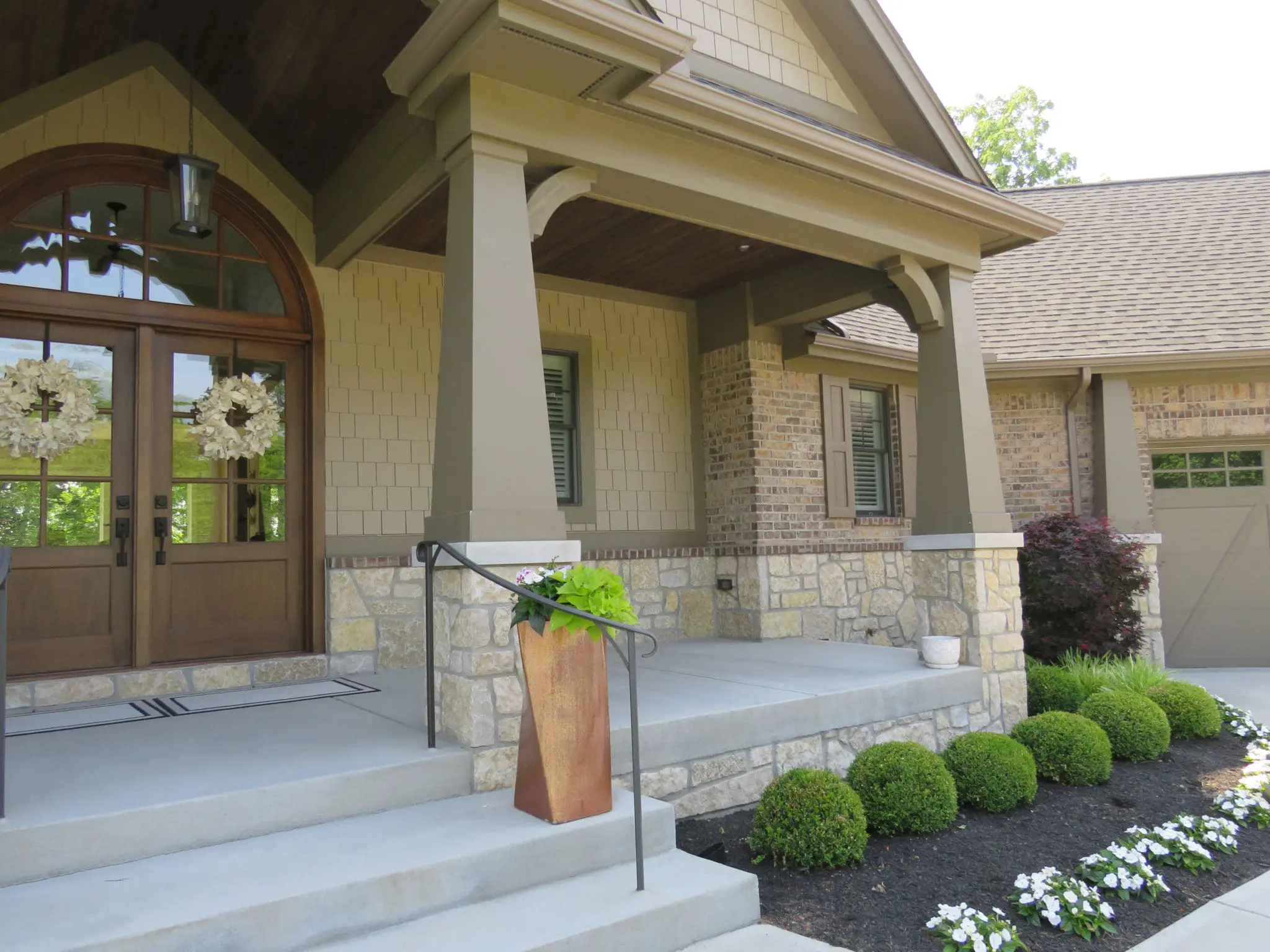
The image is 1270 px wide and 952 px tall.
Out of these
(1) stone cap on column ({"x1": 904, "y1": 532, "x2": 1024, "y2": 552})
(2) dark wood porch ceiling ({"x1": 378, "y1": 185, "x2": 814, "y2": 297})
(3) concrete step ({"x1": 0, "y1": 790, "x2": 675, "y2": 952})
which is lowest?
(3) concrete step ({"x1": 0, "y1": 790, "x2": 675, "y2": 952})

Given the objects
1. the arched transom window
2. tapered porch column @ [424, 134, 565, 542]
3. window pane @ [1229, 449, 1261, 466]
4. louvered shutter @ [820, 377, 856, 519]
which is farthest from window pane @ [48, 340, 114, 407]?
window pane @ [1229, 449, 1261, 466]

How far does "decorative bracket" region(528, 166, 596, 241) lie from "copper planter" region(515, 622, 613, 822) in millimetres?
2046

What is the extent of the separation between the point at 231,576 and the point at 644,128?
3653 mm

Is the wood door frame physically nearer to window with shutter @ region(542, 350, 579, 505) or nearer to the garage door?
window with shutter @ region(542, 350, 579, 505)

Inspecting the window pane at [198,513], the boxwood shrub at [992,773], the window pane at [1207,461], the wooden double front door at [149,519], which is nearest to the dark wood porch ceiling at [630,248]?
the wooden double front door at [149,519]

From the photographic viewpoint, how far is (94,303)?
5227 millimetres

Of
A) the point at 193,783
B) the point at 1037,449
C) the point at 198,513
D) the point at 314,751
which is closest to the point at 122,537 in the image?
the point at 198,513

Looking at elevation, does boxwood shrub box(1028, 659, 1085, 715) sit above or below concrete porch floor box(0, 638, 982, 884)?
below

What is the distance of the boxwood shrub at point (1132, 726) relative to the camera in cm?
576

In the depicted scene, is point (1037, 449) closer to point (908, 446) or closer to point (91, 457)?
point (908, 446)

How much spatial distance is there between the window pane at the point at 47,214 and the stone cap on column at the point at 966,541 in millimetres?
5766

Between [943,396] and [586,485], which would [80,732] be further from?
[943,396]

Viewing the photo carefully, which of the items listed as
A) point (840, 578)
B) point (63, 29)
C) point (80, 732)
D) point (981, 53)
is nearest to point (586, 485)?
point (840, 578)

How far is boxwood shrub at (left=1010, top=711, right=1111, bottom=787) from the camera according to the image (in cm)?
530
